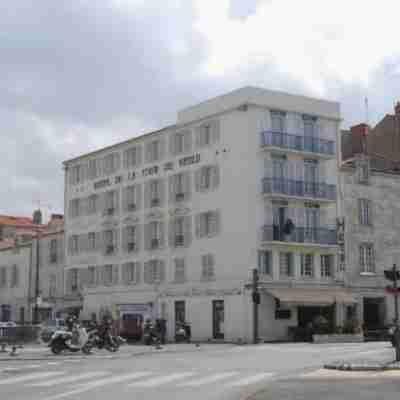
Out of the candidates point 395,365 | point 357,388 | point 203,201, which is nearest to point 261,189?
point 203,201

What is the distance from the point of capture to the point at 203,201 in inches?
2069

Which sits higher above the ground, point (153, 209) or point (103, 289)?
point (153, 209)

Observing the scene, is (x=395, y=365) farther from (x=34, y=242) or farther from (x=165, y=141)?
(x=34, y=242)

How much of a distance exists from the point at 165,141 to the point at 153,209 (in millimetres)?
4645

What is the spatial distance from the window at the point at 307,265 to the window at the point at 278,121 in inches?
309

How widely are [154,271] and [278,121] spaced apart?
13303 millimetres

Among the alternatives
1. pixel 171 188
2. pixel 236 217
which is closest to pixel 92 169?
pixel 171 188

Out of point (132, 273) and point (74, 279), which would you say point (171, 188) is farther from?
point (74, 279)

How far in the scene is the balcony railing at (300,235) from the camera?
49594 millimetres

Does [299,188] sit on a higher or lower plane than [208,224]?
higher

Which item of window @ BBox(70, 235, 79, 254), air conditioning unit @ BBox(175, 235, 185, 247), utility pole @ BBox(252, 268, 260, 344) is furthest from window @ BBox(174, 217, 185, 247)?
window @ BBox(70, 235, 79, 254)

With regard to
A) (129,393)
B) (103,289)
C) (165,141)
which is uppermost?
(165,141)

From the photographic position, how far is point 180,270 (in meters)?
54.1

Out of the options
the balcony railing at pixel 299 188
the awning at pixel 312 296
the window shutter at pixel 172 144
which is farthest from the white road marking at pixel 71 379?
the window shutter at pixel 172 144
